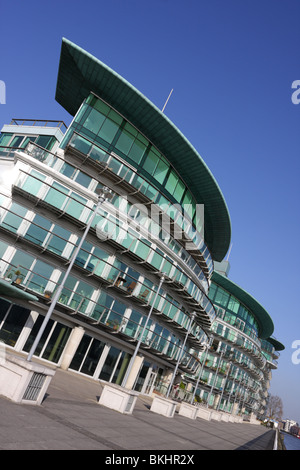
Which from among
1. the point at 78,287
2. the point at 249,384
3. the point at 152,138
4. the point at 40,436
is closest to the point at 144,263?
the point at 78,287

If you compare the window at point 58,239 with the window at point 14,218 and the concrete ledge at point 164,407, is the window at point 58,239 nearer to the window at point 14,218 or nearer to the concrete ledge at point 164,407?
the window at point 14,218

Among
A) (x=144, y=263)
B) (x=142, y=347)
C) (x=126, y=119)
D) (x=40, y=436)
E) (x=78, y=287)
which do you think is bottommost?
(x=40, y=436)

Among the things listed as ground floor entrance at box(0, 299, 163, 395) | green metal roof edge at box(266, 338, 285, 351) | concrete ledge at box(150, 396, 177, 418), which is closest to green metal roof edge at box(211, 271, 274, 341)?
green metal roof edge at box(266, 338, 285, 351)

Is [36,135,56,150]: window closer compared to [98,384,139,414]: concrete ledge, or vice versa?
[98,384,139,414]: concrete ledge

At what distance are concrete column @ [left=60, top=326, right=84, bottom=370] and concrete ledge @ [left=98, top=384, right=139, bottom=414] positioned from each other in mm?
9820

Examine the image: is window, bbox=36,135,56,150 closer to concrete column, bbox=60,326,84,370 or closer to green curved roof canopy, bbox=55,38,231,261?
green curved roof canopy, bbox=55,38,231,261

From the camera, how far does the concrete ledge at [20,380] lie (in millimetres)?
10211

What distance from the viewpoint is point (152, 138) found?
3238 centimetres

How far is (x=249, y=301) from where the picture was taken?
6825 cm

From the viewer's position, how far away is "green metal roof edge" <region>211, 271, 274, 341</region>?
209 ft

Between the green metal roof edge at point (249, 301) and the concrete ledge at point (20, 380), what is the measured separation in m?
53.2

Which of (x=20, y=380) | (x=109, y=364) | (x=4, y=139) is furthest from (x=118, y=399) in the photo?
(x=4, y=139)

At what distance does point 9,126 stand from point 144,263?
1898 centimetres
